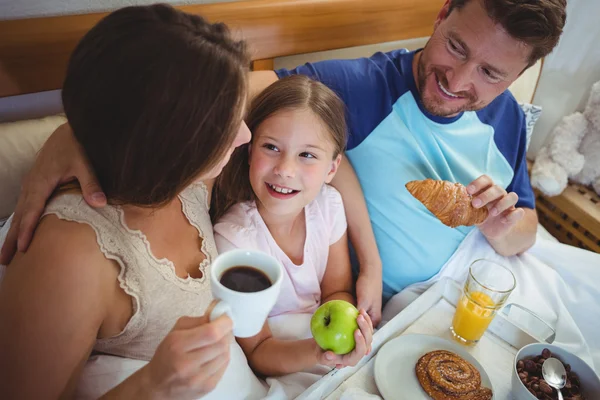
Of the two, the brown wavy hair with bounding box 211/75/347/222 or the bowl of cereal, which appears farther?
the brown wavy hair with bounding box 211/75/347/222

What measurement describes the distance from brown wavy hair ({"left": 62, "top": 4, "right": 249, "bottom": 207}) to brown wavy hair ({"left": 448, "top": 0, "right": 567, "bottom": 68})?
37.0 inches

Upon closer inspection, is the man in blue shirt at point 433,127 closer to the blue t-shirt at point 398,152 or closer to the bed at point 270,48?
the blue t-shirt at point 398,152

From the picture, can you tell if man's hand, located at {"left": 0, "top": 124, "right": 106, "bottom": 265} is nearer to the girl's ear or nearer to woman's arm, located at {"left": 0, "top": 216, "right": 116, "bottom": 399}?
woman's arm, located at {"left": 0, "top": 216, "right": 116, "bottom": 399}

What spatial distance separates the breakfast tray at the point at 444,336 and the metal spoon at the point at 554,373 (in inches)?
4.1

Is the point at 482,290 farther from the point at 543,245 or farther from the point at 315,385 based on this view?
the point at 543,245

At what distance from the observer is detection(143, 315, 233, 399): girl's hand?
0.65m

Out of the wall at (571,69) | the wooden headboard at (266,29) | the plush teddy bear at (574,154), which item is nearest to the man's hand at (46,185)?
the wooden headboard at (266,29)

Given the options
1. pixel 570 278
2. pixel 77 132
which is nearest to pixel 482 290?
pixel 570 278

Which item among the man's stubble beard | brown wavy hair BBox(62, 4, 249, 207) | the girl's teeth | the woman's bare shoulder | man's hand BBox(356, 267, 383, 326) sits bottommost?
man's hand BBox(356, 267, 383, 326)

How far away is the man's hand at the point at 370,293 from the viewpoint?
53.1 inches

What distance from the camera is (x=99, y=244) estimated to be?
2.60 feet

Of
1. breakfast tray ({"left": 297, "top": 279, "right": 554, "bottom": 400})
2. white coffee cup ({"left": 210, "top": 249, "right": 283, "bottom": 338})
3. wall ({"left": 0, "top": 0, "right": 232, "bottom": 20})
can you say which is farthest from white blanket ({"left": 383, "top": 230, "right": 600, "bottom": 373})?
wall ({"left": 0, "top": 0, "right": 232, "bottom": 20})

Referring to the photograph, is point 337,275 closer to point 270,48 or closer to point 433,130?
point 433,130

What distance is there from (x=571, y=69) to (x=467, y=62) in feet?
4.63
